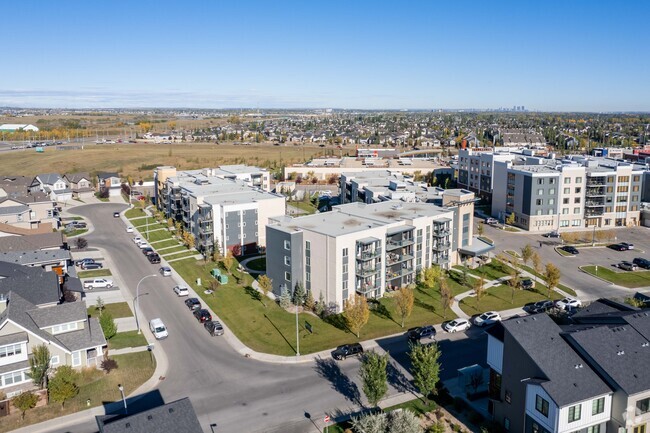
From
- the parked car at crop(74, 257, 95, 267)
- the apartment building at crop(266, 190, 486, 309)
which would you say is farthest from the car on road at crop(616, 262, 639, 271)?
the parked car at crop(74, 257, 95, 267)

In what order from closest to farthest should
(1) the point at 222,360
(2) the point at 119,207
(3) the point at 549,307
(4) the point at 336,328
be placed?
(1) the point at 222,360
(4) the point at 336,328
(3) the point at 549,307
(2) the point at 119,207

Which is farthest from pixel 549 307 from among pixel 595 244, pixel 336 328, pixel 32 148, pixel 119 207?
pixel 32 148

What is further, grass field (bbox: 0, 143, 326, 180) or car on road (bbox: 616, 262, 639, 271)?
grass field (bbox: 0, 143, 326, 180)

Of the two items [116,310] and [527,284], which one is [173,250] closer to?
[116,310]

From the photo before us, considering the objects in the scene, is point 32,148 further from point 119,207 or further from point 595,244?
point 595,244

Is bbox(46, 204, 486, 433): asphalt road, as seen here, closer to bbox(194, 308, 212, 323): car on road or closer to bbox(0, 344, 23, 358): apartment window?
bbox(194, 308, 212, 323): car on road

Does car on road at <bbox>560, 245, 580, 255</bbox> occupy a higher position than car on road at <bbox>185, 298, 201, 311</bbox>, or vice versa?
car on road at <bbox>560, 245, 580, 255</bbox>

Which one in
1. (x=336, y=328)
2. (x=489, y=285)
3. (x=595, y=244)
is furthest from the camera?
(x=595, y=244)

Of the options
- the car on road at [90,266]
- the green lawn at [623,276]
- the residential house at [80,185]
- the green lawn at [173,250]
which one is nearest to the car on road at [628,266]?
the green lawn at [623,276]
